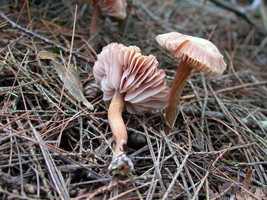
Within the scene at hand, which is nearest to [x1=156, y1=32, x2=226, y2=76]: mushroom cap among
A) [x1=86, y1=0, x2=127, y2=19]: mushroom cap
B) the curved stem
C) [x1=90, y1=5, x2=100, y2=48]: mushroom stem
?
the curved stem

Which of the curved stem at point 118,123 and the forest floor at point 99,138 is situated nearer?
the forest floor at point 99,138

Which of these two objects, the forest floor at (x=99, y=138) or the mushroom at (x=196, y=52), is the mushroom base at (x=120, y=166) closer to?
the forest floor at (x=99, y=138)

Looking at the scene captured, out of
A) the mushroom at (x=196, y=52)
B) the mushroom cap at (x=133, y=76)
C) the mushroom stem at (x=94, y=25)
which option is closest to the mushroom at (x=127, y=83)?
the mushroom cap at (x=133, y=76)

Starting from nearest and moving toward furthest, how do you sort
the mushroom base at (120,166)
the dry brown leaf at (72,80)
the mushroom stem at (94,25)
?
the mushroom base at (120,166)
the dry brown leaf at (72,80)
the mushroom stem at (94,25)

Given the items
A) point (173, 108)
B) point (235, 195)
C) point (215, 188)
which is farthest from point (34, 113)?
point (235, 195)

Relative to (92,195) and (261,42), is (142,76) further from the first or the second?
(261,42)

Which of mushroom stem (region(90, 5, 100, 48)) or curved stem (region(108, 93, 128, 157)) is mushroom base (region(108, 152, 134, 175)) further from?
mushroom stem (region(90, 5, 100, 48))
